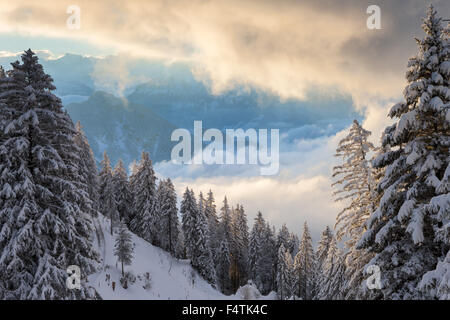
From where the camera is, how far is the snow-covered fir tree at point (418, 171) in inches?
402

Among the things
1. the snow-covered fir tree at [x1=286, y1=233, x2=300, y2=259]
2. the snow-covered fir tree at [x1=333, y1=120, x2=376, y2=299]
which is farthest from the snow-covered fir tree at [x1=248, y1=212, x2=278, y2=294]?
the snow-covered fir tree at [x1=333, y1=120, x2=376, y2=299]

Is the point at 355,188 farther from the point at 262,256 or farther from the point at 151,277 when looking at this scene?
the point at 262,256

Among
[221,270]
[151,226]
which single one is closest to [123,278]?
[151,226]

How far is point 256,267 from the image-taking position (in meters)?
65.9

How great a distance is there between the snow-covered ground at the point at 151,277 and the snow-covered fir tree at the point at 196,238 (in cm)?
177

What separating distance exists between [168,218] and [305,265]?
2671 cm

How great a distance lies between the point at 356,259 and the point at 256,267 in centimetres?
5218

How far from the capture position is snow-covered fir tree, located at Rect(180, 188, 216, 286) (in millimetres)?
50969

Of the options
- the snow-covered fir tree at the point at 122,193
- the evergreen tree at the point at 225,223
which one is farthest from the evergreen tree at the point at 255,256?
the snow-covered fir tree at the point at 122,193

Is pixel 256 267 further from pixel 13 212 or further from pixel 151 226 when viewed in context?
pixel 13 212

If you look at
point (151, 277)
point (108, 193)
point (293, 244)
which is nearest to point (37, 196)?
point (151, 277)

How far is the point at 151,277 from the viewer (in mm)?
37500

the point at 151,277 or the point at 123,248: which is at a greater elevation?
the point at 123,248

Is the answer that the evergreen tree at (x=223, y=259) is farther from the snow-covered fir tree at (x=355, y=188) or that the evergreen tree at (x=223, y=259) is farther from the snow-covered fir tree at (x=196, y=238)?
the snow-covered fir tree at (x=355, y=188)
